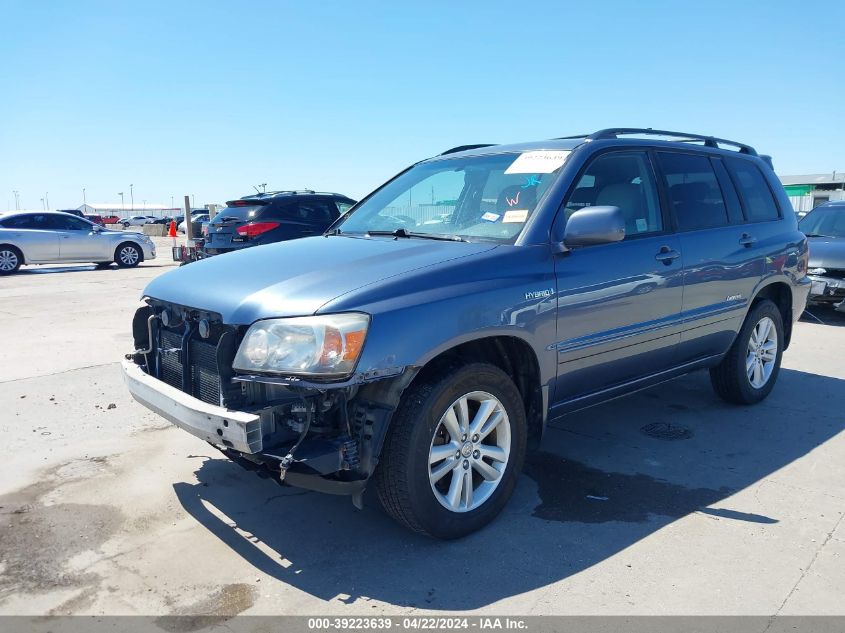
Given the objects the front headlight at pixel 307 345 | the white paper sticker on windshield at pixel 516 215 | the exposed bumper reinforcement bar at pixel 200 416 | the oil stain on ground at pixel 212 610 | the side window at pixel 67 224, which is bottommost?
the oil stain on ground at pixel 212 610

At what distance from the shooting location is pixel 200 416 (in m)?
3.04

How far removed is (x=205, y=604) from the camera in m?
2.88

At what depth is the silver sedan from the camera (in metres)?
16.7

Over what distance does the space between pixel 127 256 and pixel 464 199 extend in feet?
54.4

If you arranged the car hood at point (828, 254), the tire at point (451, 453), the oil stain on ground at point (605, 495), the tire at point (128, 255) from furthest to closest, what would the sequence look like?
1. the tire at point (128, 255)
2. the car hood at point (828, 254)
3. the oil stain on ground at point (605, 495)
4. the tire at point (451, 453)

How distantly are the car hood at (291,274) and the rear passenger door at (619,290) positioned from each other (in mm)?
604

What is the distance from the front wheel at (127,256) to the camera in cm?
1842

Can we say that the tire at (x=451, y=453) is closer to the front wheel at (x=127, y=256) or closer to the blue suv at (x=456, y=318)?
the blue suv at (x=456, y=318)

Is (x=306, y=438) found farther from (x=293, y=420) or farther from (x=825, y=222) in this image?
(x=825, y=222)

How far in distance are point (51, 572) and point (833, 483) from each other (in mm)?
4259

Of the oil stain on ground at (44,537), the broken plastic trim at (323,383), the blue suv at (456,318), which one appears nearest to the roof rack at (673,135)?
the blue suv at (456,318)

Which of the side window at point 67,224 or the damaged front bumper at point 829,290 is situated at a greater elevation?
the side window at point 67,224

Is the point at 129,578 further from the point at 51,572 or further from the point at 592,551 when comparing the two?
the point at 592,551

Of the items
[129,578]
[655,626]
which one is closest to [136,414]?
[129,578]
